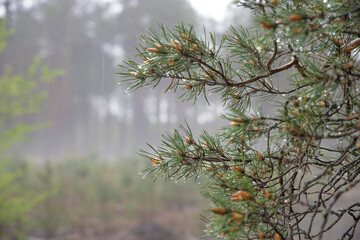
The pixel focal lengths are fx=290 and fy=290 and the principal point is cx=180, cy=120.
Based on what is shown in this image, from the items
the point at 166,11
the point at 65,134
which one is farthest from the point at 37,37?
the point at 166,11

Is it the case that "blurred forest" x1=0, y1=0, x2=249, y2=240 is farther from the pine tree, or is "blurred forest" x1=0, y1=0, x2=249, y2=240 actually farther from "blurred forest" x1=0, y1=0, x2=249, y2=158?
the pine tree

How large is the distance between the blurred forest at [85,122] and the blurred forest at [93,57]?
0.03 m

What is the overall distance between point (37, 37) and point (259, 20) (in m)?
10.9

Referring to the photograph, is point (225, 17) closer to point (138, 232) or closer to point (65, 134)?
point (138, 232)

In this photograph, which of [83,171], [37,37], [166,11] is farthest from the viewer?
[37,37]

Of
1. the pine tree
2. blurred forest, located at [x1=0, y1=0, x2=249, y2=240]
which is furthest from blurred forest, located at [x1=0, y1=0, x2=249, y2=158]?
the pine tree

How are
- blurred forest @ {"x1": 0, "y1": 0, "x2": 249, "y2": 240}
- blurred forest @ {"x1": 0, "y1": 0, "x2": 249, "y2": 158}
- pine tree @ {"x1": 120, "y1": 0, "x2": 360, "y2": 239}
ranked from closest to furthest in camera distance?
pine tree @ {"x1": 120, "y1": 0, "x2": 360, "y2": 239}, blurred forest @ {"x1": 0, "y1": 0, "x2": 249, "y2": 240}, blurred forest @ {"x1": 0, "y1": 0, "x2": 249, "y2": 158}

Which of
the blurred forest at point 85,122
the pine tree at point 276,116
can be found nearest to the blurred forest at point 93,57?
the blurred forest at point 85,122

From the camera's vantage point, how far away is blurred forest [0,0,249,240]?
3.74m

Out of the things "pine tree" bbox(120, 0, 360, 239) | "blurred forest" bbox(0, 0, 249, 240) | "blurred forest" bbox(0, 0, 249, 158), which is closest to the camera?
"pine tree" bbox(120, 0, 360, 239)

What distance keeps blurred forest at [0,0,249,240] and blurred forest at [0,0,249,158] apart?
3 cm

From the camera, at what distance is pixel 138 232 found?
4.17 m

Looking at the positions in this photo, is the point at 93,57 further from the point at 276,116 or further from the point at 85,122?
the point at 276,116

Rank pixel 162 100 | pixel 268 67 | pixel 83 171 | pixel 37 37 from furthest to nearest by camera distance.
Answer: pixel 37 37
pixel 162 100
pixel 83 171
pixel 268 67
